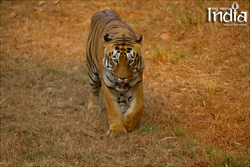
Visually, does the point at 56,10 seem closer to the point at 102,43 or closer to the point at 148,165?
the point at 102,43

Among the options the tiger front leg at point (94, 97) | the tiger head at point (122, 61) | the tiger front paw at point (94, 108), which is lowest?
the tiger front paw at point (94, 108)

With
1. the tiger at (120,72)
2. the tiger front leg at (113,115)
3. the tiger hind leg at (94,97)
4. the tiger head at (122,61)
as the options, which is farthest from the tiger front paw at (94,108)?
the tiger head at (122,61)

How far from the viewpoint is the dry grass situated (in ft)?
12.5

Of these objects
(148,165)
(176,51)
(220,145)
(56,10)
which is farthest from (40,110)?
(56,10)

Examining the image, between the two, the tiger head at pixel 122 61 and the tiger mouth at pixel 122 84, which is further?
the tiger mouth at pixel 122 84

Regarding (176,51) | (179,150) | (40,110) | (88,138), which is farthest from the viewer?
(176,51)

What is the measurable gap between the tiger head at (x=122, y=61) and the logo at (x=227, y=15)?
3.96 m

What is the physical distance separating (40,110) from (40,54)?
2.29m

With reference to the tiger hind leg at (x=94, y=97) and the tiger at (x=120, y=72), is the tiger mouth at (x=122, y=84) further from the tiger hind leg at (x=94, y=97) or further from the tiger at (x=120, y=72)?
the tiger hind leg at (x=94, y=97)

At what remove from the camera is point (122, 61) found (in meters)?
3.89

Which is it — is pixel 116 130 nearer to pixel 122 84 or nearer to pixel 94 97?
pixel 122 84

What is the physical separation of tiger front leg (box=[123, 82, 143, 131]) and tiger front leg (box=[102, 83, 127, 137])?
0.08m

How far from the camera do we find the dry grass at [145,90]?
3.82m

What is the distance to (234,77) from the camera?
5.71 metres
